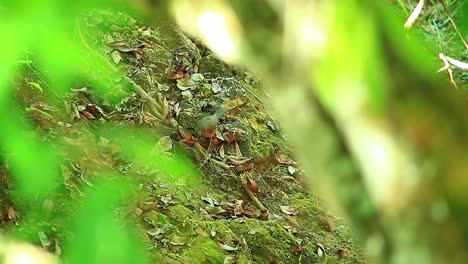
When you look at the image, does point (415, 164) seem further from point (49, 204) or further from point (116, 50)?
point (116, 50)

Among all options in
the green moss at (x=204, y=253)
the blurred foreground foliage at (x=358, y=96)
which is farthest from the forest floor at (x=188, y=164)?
the blurred foreground foliage at (x=358, y=96)

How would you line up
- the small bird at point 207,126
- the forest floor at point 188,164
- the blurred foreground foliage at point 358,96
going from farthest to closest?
1. the small bird at point 207,126
2. the forest floor at point 188,164
3. the blurred foreground foliage at point 358,96

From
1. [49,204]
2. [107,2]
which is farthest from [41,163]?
[49,204]

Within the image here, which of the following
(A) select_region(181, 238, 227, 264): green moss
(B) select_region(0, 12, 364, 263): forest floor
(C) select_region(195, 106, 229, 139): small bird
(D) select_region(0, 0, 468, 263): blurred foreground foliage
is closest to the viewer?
(D) select_region(0, 0, 468, 263): blurred foreground foliage

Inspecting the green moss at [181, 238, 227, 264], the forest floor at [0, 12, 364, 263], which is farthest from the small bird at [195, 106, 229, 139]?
the green moss at [181, 238, 227, 264]

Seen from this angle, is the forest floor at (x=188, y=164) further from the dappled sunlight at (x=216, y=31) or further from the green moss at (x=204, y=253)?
the dappled sunlight at (x=216, y=31)

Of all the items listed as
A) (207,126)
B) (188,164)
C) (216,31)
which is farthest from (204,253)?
(216,31)

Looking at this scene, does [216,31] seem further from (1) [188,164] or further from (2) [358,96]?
(1) [188,164]

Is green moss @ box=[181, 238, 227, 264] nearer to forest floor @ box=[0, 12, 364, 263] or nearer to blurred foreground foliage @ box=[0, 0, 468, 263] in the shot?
forest floor @ box=[0, 12, 364, 263]
